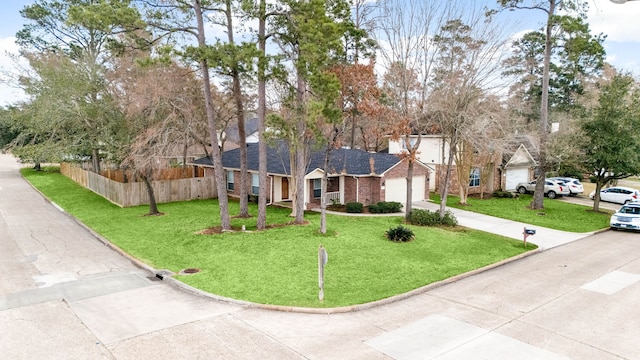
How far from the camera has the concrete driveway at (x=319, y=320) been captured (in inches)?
317

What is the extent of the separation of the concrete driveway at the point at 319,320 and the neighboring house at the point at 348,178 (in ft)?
40.2

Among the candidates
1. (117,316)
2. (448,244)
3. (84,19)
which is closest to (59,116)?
(84,19)

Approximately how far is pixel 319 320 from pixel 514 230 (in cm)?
1464

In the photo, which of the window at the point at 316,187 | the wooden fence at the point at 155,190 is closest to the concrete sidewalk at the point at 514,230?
the window at the point at 316,187

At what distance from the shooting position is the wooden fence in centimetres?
2523

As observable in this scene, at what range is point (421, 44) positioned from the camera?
63.0ft

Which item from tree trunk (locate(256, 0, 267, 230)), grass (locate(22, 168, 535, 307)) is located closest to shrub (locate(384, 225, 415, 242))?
grass (locate(22, 168, 535, 307))

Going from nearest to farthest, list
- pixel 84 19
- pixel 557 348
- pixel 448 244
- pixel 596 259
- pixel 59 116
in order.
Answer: pixel 557 348
pixel 84 19
pixel 596 259
pixel 448 244
pixel 59 116

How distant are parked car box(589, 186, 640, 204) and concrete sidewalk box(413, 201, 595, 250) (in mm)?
11683

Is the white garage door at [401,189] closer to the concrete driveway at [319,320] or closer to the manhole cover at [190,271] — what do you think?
the concrete driveway at [319,320]

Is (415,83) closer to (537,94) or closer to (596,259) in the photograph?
(596,259)

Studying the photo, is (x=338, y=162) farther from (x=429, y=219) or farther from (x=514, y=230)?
(x=514, y=230)

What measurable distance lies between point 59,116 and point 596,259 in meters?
30.9

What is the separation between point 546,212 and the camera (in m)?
25.4
